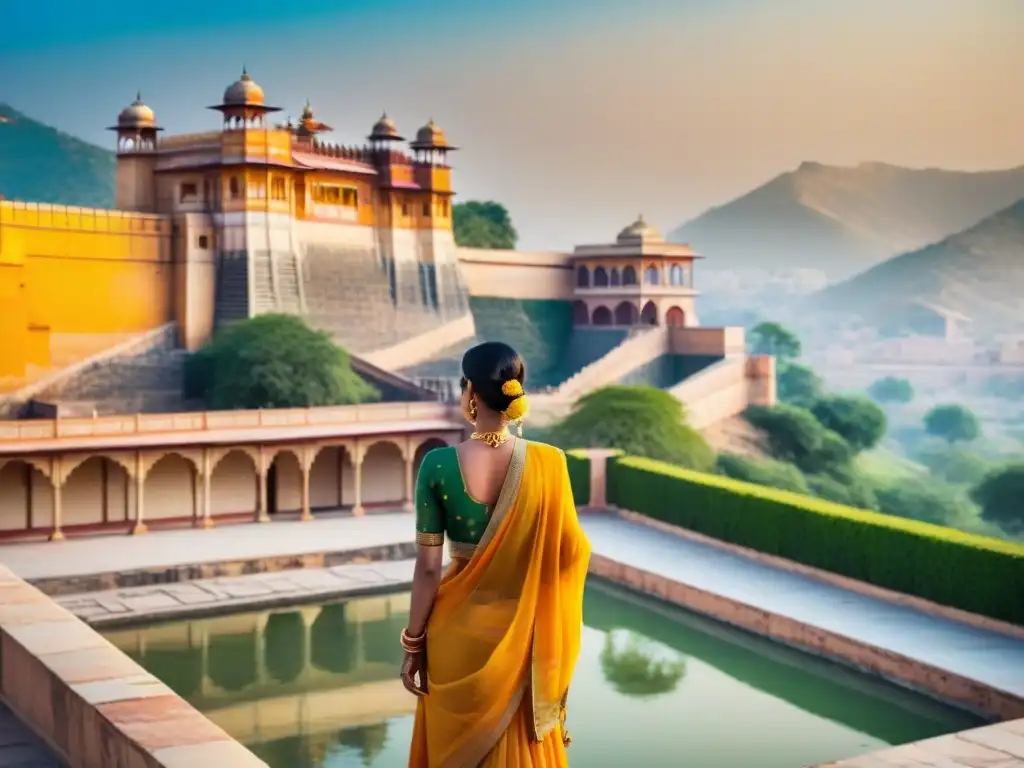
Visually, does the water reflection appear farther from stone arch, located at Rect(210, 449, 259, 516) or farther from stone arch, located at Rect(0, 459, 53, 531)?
stone arch, located at Rect(0, 459, 53, 531)

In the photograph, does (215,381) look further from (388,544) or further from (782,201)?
(782,201)

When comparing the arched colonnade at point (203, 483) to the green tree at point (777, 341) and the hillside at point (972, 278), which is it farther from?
the hillside at point (972, 278)

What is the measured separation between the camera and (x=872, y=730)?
29.0 feet

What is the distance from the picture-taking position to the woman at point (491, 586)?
3520mm

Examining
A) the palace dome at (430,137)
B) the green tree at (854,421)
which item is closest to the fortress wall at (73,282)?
the palace dome at (430,137)

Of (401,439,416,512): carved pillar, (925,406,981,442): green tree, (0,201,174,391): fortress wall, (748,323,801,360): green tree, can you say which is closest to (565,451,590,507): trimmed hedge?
Result: (401,439,416,512): carved pillar

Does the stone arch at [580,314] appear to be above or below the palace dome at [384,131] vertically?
below

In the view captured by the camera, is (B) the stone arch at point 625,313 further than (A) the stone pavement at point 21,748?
Yes

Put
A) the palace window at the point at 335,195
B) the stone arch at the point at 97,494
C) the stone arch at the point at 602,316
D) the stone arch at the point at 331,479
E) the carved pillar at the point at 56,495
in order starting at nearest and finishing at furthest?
the carved pillar at the point at 56,495 < the stone arch at the point at 97,494 < the stone arch at the point at 331,479 < the palace window at the point at 335,195 < the stone arch at the point at 602,316

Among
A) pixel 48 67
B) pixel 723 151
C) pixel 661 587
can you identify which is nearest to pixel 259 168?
pixel 661 587

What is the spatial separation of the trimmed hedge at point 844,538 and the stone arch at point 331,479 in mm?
4032

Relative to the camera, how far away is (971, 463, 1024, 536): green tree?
35.4 m

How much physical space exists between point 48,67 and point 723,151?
27.3m

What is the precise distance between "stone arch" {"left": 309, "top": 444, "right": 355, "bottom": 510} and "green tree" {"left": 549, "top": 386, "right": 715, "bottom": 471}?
199 inches
